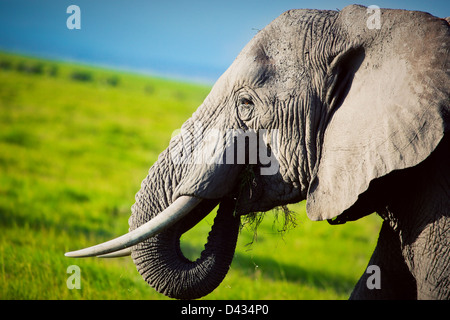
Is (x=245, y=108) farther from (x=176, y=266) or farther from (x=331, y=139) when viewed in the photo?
(x=176, y=266)

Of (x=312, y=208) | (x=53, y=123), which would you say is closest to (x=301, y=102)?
(x=312, y=208)

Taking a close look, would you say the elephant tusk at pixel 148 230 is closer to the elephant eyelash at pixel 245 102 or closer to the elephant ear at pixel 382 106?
the elephant eyelash at pixel 245 102

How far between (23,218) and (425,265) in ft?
21.2

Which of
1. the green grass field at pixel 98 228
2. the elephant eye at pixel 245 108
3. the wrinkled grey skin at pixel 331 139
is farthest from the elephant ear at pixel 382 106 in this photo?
the green grass field at pixel 98 228

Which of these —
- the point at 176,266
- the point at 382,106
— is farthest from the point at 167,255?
the point at 382,106

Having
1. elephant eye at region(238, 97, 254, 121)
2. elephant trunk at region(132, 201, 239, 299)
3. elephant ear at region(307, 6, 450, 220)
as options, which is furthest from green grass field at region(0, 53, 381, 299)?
elephant eye at region(238, 97, 254, 121)

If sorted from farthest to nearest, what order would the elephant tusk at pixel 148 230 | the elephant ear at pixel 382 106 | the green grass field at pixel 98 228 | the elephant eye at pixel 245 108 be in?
1. the green grass field at pixel 98 228
2. the elephant eye at pixel 245 108
3. the elephant tusk at pixel 148 230
4. the elephant ear at pixel 382 106

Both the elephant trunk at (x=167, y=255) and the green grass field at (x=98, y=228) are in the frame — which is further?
the green grass field at (x=98, y=228)

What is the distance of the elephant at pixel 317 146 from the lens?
3223 mm

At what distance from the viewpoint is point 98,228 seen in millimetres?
8711

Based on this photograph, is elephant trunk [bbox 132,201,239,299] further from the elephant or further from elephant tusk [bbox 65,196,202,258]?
elephant tusk [bbox 65,196,202,258]

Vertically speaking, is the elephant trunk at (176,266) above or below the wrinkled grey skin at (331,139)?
below

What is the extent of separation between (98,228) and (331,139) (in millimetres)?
6002

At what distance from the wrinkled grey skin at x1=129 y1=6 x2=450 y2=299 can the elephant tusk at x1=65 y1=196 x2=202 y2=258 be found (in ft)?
0.33
